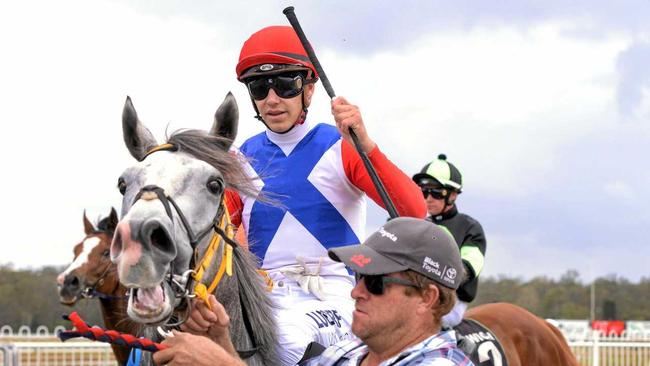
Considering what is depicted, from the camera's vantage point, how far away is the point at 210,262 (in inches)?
139

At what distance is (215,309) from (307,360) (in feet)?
1.56

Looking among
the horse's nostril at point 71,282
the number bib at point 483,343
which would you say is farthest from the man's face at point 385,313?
the horse's nostril at point 71,282

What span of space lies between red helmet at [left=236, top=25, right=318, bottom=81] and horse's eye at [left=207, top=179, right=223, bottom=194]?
3.03ft

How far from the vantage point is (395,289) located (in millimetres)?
3076

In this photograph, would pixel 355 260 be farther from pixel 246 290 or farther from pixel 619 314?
pixel 619 314

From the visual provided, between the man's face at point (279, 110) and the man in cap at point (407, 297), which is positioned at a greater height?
the man's face at point (279, 110)

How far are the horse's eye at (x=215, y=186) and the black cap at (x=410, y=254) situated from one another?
571mm

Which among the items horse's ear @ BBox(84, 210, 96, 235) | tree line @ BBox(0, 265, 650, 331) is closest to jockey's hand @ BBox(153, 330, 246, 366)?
horse's ear @ BBox(84, 210, 96, 235)

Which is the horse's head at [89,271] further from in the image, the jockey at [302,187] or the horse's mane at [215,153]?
the horse's mane at [215,153]

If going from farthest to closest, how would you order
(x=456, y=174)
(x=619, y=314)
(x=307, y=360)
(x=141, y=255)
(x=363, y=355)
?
1. (x=619, y=314)
2. (x=456, y=174)
3. (x=307, y=360)
4. (x=363, y=355)
5. (x=141, y=255)

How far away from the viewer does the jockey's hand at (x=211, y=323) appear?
133 inches

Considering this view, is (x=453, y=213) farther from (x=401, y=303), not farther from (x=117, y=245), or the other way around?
(x=117, y=245)

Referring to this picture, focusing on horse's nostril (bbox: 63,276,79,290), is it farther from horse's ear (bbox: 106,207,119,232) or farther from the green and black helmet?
the green and black helmet

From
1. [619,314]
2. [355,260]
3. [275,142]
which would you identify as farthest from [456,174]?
[619,314]
